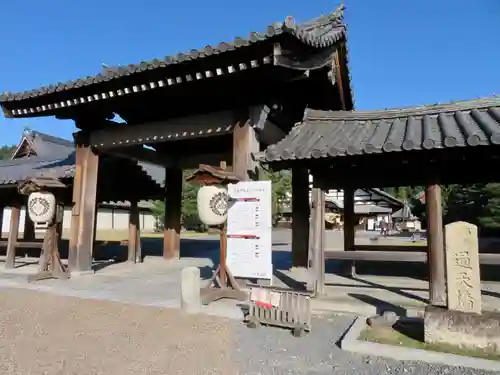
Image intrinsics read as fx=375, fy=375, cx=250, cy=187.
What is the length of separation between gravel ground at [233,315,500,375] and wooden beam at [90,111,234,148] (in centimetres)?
453

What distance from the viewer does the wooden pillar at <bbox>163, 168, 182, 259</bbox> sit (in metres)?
12.9

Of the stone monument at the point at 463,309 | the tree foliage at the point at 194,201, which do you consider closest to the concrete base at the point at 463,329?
the stone monument at the point at 463,309

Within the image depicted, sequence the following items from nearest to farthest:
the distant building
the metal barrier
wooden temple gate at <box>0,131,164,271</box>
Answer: the metal barrier, wooden temple gate at <box>0,131,164,271</box>, the distant building

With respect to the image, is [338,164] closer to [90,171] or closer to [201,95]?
[201,95]

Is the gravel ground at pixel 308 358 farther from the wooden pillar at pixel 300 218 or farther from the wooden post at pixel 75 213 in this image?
the wooden post at pixel 75 213

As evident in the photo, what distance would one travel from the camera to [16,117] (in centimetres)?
954

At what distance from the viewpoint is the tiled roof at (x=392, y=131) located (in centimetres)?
529

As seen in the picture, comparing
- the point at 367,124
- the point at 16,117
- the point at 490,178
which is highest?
the point at 16,117

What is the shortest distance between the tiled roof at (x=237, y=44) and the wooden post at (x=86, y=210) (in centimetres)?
200

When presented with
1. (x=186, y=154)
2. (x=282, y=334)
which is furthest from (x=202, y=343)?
(x=186, y=154)

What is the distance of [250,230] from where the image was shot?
6.49 m

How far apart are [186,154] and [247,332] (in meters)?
9.09

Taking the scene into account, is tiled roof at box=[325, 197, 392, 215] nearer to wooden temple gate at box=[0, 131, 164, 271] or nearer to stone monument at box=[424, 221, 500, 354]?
wooden temple gate at box=[0, 131, 164, 271]

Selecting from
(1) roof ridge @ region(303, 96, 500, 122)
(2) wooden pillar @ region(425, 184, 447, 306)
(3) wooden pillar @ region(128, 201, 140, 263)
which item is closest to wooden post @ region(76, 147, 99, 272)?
(3) wooden pillar @ region(128, 201, 140, 263)
